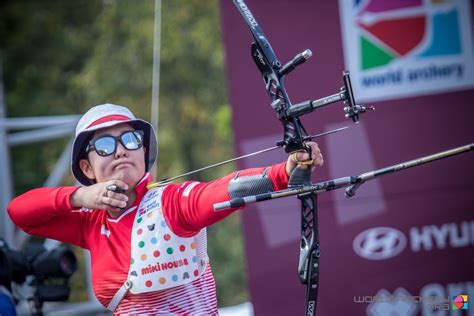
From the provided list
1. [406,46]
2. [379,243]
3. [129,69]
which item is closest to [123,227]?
[379,243]

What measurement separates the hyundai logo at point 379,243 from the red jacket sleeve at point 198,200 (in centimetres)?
247

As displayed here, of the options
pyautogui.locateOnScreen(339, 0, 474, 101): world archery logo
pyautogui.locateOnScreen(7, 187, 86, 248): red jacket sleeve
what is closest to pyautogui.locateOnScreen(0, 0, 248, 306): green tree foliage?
pyautogui.locateOnScreen(339, 0, 474, 101): world archery logo

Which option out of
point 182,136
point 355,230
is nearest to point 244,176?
point 355,230

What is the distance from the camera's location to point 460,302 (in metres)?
5.44

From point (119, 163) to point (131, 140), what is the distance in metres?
0.12

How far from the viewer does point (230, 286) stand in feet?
53.2

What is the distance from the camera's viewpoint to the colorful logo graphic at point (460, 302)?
212 inches

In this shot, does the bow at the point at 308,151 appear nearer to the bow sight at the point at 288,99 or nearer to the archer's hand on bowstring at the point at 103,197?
the bow sight at the point at 288,99

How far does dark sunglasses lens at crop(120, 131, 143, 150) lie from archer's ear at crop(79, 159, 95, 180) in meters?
0.27

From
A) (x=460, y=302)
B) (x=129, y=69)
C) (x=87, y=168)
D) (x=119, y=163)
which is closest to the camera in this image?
(x=119, y=163)

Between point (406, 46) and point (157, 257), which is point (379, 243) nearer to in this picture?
point (406, 46)

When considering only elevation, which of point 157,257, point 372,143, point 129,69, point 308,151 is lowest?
point 157,257

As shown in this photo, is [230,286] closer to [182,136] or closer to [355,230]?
[182,136]

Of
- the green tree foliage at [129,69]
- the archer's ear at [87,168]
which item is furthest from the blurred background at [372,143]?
the green tree foliage at [129,69]
